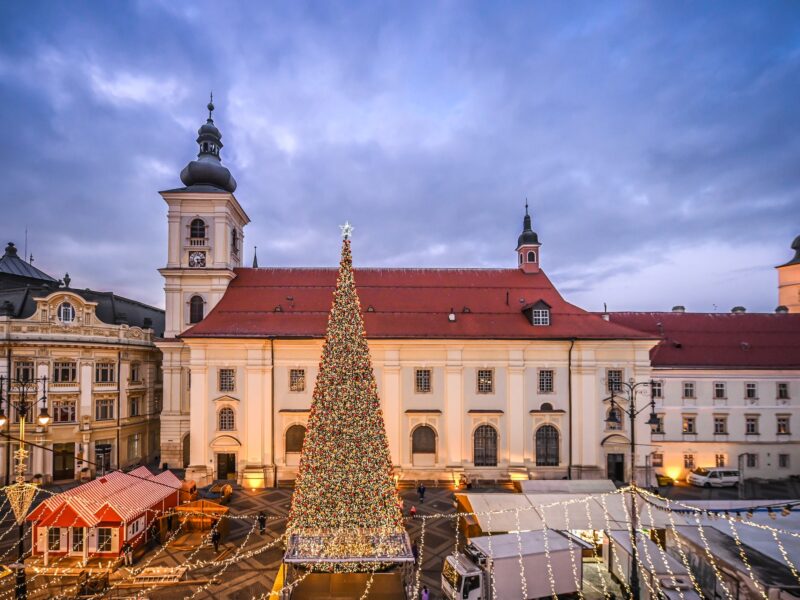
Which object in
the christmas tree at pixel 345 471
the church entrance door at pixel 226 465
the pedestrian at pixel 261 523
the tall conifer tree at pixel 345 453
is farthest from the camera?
the church entrance door at pixel 226 465

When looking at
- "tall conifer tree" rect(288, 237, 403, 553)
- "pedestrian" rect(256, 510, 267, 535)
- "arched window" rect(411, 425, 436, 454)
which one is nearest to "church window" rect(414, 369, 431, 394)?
"arched window" rect(411, 425, 436, 454)

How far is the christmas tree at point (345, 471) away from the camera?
50.2 ft

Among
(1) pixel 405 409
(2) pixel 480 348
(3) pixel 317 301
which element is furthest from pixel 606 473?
(3) pixel 317 301

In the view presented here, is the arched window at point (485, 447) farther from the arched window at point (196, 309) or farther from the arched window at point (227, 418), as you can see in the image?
the arched window at point (196, 309)

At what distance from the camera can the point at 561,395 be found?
29719 millimetres

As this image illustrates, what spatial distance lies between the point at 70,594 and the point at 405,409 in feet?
61.2

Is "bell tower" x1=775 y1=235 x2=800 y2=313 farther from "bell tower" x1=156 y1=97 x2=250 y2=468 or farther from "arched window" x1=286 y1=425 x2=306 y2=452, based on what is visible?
"bell tower" x1=156 y1=97 x2=250 y2=468

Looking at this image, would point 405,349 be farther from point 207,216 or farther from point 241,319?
point 207,216

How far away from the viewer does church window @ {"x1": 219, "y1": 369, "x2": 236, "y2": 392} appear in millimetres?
29422

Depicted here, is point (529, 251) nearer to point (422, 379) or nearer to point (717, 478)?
point (422, 379)

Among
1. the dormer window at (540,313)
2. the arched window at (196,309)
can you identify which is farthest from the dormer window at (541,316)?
the arched window at (196,309)

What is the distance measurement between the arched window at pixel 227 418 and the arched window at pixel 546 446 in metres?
20.5

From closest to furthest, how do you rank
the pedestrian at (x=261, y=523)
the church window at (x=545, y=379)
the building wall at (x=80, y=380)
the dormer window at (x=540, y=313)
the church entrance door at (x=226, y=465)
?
the pedestrian at (x=261, y=523)
the building wall at (x=80, y=380)
the church entrance door at (x=226, y=465)
the church window at (x=545, y=379)
the dormer window at (x=540, y=313)

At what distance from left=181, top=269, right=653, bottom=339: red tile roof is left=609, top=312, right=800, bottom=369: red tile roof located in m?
6.34
